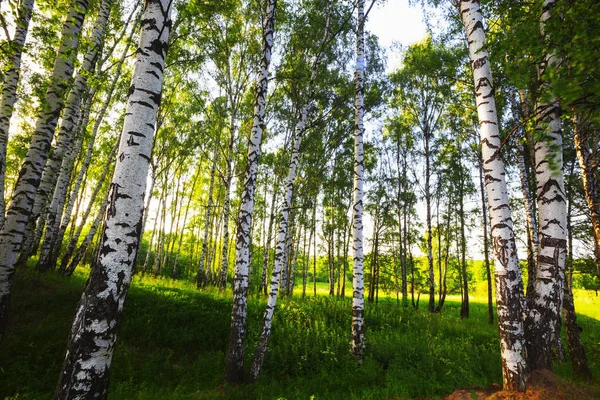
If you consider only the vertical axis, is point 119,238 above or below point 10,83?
below

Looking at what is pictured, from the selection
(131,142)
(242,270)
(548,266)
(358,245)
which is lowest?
(242,270)

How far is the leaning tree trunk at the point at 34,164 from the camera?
4895 mm

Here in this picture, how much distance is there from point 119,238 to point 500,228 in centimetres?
468

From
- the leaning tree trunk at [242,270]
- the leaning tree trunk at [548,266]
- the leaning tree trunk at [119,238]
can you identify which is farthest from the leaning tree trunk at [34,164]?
the leaning tree trunk at [548,266]

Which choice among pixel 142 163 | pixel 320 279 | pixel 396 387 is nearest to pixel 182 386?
pixel 396 387

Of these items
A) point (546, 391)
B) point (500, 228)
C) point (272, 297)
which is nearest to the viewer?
point (546, 391)

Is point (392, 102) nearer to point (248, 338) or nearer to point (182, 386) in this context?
point (248, 338)

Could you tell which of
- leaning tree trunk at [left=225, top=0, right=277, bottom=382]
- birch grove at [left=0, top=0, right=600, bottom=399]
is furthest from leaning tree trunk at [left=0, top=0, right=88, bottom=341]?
leaning tree trunk at [left=225, top=0, right=277, bottom=382]

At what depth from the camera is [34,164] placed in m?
5.28

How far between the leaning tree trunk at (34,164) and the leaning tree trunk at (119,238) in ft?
11.6

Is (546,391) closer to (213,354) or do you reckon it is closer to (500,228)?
(500,228)

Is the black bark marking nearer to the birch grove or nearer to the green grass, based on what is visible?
the birch grove

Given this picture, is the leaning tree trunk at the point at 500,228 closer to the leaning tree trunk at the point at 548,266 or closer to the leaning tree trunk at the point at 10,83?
the leaning tree trunk at the point at 548,266

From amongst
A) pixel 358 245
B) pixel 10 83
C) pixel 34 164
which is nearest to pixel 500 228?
pixel 358 245
